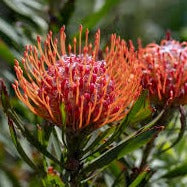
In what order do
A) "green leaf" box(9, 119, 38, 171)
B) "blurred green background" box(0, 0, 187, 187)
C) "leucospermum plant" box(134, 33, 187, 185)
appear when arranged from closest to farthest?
1. "green leaf" box(9, 119, 38, 171)
2. "leucospermum plant" box(134, 33, 187, 185)
3. "blurred green background" box(0, 0, 187, 187)

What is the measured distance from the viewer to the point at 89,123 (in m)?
1.37

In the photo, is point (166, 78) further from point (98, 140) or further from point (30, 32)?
point (30, 32)

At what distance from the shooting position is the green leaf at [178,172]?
1739 millimetres

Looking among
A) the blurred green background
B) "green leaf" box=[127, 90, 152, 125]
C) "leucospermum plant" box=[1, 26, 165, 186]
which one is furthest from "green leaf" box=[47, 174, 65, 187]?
the blurred green background

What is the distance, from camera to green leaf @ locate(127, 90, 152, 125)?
133 centimetres

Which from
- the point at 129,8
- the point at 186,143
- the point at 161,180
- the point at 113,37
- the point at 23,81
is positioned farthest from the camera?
the point at 129,8

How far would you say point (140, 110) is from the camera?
4.47 ft

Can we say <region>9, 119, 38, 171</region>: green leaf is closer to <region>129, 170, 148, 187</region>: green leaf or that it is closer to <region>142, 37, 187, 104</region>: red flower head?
<region>129, 170, 148, 187</region>: green leaf

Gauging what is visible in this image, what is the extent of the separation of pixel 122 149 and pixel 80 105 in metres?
0.15

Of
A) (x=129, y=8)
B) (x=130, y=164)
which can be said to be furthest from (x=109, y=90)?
(x=129, y=8)

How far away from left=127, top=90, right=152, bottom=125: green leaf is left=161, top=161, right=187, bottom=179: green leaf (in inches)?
16.6

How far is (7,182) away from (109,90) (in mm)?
980

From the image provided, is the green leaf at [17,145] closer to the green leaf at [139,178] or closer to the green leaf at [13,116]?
the green leaf at [13,116]

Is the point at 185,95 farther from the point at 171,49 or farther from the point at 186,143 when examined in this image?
the point at 186,143
